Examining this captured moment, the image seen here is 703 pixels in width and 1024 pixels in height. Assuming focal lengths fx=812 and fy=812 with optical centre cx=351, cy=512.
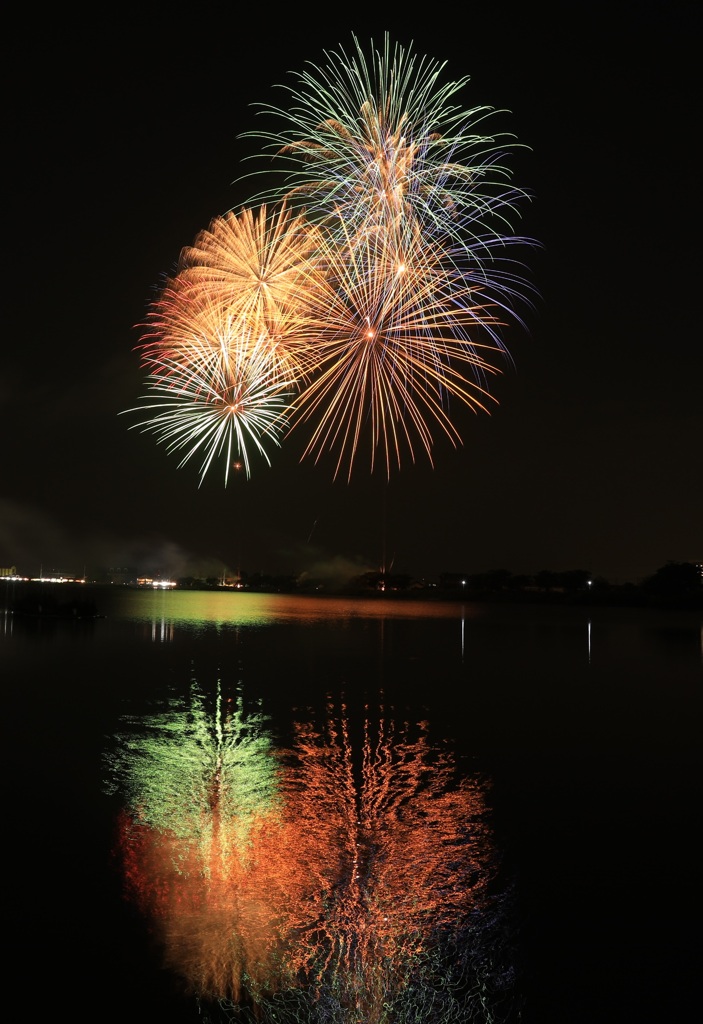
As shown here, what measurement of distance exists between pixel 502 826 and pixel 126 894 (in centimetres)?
398

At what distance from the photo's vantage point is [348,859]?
286 inches

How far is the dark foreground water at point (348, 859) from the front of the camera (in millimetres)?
5250

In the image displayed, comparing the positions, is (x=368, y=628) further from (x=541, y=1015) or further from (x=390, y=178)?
(x=541, y=1015)

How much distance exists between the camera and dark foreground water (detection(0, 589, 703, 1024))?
207 inches

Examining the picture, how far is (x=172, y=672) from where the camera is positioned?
70.0 ft

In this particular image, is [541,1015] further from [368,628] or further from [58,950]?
[368,628]

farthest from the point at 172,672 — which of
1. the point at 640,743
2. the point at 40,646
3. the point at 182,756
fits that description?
the point at 640,743

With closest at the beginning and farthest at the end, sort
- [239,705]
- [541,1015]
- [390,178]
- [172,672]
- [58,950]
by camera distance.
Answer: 1. [541,1015]
2. [58,950]
3. [390,178]
4. [239,705]
5. [172,672]

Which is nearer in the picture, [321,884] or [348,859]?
[321,884]

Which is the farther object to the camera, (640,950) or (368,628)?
(368,628)

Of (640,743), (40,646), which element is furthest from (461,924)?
(40,646)

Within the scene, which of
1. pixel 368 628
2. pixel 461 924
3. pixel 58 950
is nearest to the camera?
pixel 58 950

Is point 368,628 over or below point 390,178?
below

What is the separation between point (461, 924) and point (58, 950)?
114 inches
